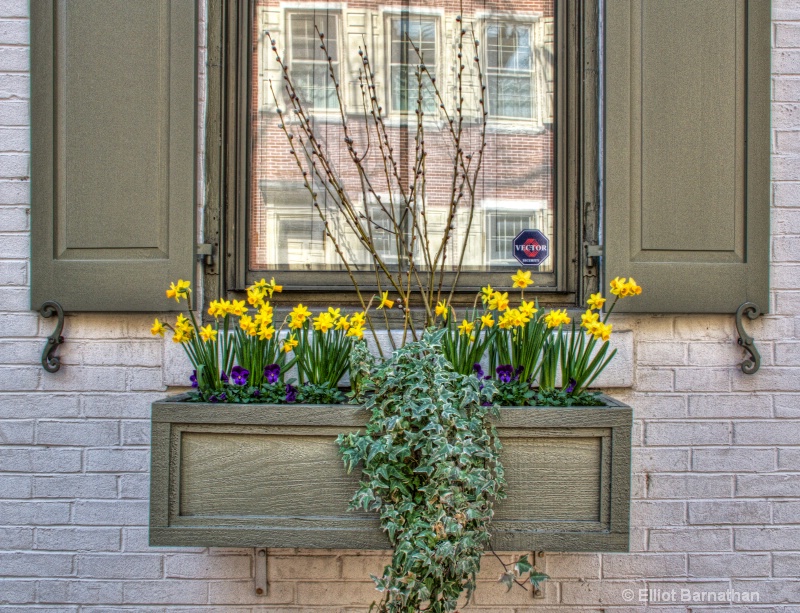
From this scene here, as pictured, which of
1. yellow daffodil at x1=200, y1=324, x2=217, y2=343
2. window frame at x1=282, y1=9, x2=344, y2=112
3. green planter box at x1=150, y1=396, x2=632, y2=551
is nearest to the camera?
green planter box at x1=150, y1=396, x2=632, y2=551

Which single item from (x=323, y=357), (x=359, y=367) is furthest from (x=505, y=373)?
(x=323, y=357)

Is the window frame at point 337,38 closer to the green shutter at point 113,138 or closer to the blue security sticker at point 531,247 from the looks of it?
the green shutter at point 113,138

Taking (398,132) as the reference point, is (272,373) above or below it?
below

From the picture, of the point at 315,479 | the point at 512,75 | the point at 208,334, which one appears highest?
the point at 512,75

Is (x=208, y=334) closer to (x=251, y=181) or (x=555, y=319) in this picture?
(x=251, y=181)

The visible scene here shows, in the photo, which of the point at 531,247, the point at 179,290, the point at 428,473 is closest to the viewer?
the point at 428,473

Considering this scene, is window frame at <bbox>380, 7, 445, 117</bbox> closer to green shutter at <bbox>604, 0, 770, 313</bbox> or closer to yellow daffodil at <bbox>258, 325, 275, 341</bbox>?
green shutter at <bbox>604, 0, 770, 313</bbox>

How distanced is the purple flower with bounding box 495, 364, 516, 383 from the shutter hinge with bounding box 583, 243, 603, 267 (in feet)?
1.94

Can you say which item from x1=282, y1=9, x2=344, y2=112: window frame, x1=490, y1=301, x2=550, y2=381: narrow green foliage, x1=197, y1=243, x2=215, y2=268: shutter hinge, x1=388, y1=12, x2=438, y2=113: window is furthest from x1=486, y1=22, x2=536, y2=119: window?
x1=197, y1=243, x2=215, y2=268: shutter hinge

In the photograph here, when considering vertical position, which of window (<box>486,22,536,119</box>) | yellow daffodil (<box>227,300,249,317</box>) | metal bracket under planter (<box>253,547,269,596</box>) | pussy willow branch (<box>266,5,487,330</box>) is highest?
window (<box>486,22,536,119</box>)

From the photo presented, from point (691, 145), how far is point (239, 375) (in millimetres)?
1691

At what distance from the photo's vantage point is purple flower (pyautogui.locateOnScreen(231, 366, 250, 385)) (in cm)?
193

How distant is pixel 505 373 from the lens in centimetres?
196

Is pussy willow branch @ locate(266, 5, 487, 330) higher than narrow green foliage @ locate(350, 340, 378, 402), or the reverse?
pussy willow branch @ locate(266, 5, 487, 330)
